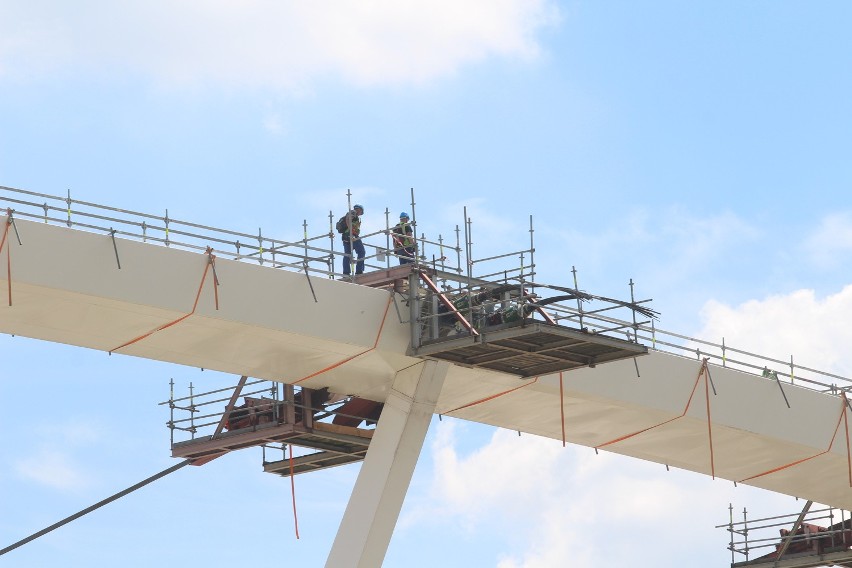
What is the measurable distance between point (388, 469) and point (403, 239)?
15.7 ft

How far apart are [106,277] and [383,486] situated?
7157 mm

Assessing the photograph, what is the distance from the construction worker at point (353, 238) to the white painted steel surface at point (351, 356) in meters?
2.10

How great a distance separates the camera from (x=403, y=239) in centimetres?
3319

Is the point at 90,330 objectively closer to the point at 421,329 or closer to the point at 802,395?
the point at 421,329

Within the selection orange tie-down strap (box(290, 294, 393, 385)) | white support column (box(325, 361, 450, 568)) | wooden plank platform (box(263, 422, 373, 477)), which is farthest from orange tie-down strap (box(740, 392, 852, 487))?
orange tie-down strap (box(290, 294, 393, 385))

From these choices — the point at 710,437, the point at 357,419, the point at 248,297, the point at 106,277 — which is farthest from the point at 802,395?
the point at 106,277

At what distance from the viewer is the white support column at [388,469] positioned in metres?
30.8

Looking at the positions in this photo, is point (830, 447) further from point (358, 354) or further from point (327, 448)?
point (358, 354)

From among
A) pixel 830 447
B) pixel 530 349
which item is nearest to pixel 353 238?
pixel 530 349

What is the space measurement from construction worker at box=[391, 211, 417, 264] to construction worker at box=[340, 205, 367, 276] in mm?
741

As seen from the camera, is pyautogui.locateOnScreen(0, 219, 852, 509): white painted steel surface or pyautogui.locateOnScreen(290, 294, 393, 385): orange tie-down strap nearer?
pyautogui.locateOnScreen(0, 219, 852, 509): white painted steel surface

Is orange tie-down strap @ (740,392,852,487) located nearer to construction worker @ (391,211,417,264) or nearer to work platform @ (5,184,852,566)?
work platform @ (5,184,852,566)

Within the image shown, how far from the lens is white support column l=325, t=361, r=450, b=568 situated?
30.8 meters

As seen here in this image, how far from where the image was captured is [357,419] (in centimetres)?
3384
